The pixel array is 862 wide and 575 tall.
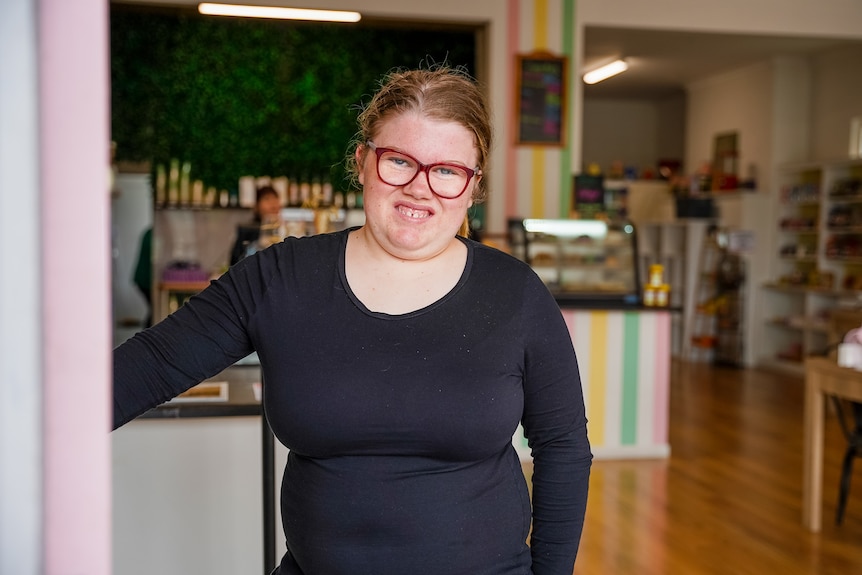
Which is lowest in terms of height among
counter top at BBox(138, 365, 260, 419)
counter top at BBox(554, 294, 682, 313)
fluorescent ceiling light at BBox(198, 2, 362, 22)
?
counter top at BBox(554, 294, 682, 313)

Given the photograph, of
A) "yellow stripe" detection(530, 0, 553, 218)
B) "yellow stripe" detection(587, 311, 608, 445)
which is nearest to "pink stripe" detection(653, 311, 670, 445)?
"yellow stripe" detection(587, 311, 608, 445)

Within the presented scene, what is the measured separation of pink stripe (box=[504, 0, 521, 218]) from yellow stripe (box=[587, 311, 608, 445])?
5.51 feet

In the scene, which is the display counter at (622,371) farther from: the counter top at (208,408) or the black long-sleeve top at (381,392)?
the black long-sleeve top at (381,392)

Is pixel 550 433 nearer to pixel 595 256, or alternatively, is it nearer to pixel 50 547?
pixel 50 547

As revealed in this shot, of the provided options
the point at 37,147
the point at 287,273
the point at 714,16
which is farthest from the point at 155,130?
the point at 37,147

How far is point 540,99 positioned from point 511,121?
276 millimetres

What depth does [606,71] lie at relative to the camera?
1088cm

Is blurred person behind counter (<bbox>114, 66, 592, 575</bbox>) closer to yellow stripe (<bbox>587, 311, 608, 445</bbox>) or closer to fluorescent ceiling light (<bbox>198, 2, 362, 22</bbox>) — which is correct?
yellow stripe (<bbox>587, 311, 608, 445</bbox>)

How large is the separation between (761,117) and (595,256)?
4843 mm

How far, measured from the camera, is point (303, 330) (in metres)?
1.37

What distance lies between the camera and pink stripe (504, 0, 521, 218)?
7.42m

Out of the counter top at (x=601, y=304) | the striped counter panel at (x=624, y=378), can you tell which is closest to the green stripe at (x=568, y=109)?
the counter top at (x=601, y=304)

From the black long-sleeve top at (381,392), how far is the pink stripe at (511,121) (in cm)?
615

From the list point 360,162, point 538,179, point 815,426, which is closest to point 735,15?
point 538,179
